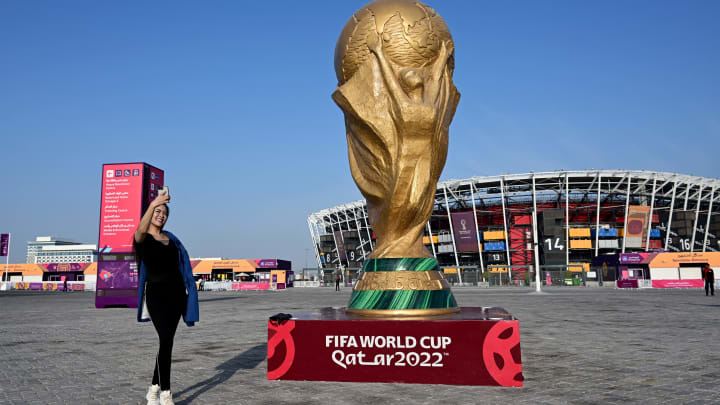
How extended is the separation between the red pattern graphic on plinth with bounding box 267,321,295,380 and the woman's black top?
6.66 ft

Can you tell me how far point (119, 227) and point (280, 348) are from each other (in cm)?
1602

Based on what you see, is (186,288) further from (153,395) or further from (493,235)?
(493,235)

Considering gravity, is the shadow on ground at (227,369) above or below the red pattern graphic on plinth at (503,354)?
below

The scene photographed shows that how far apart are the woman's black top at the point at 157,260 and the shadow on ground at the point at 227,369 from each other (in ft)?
4.79

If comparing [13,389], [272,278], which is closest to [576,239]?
[272,278]

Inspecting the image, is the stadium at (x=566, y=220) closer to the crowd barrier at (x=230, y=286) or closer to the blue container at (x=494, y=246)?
the blue container at (x=494, y=246)

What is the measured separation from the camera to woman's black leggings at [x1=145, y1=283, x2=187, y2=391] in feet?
15.4

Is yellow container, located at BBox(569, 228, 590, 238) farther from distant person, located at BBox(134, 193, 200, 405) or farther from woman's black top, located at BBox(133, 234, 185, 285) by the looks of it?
woman's black top, located at BBox(133, 234, 185, 285)

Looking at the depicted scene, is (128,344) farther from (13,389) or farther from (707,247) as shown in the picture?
(707,247)

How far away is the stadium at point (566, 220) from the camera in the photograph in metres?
55.0

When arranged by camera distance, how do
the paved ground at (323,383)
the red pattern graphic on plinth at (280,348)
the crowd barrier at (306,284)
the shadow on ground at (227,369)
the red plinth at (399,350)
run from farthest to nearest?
1. the crowd barrier at (306,284)
2. the red pattern graphic on plinth at (280,348)
3. the red plinth at (399,350)
4. the shadow on ground at (227,369)
5. the paved ground at (323,383)

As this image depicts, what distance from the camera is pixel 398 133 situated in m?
7.55

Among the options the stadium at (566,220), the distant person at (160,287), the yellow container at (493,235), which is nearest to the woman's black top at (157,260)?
the distant person at (160,287)

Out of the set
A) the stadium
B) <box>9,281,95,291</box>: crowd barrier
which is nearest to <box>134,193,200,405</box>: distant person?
the stadium
